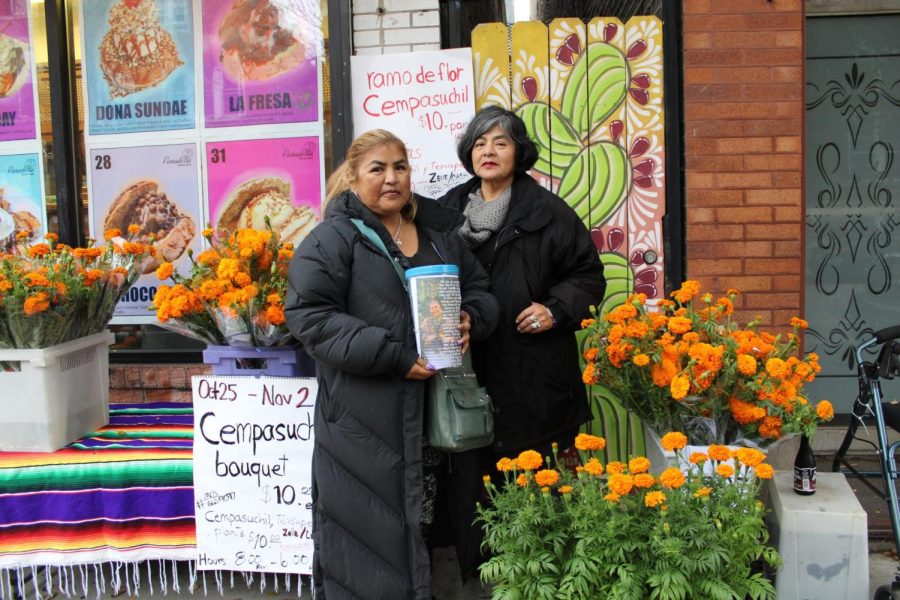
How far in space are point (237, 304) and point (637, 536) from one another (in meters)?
1.68

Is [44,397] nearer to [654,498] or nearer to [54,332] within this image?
[54,332]

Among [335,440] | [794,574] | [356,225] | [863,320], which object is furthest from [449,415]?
[863,320]

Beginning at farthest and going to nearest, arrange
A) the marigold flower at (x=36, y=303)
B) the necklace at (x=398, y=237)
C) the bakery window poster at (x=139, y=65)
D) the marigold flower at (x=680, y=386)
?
the bakery window poster at (x=139, y=65) < the marigold flower at (x=36, y=303) < the necklace at (x=398, y=237) < the marigold flower at (x=680, y=386)

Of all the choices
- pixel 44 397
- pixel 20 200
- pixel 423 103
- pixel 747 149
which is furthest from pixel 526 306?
pixel 20 200

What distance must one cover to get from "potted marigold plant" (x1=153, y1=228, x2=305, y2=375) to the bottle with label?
1901 millimetres

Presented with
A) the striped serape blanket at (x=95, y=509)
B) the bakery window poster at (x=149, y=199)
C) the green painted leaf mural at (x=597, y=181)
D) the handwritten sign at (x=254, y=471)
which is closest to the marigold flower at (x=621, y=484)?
the handwritten sign at (x=254, y=471)

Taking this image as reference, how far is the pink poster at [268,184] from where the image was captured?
4332 mm

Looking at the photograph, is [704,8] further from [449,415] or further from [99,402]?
[99,402]

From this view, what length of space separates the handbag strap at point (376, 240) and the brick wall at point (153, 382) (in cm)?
210

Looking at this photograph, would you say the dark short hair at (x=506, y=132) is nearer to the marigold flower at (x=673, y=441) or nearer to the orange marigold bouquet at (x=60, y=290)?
the marigold flower at (x=673, y=441)

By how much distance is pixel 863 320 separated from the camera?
4.88 metres

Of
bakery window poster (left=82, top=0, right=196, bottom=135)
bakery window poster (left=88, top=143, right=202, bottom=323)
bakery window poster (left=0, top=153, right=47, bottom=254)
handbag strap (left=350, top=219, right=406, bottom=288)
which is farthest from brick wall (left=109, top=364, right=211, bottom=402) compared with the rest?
handbag strap (left=350, top=219, right=406, bottom=288)

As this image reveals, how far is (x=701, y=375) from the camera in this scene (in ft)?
7.96

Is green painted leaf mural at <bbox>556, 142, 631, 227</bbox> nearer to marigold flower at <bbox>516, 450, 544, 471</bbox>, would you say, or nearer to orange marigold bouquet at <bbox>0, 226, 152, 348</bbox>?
marigold flower at <bbox>516, 450, 544, 471</bbox>
